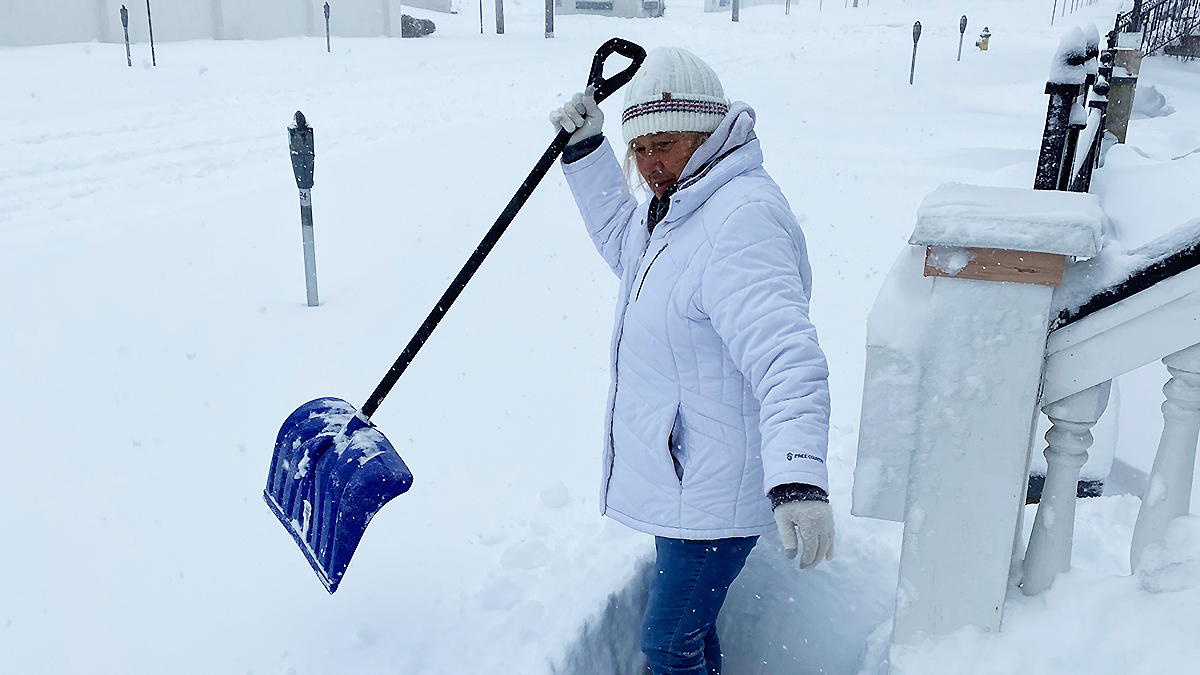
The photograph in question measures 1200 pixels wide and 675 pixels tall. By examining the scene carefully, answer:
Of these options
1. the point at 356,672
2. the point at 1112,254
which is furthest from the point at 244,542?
the point at 1112,254

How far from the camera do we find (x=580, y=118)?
2486 millimetres

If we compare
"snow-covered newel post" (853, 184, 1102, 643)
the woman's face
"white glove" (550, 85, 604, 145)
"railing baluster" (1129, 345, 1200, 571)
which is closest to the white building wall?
"white glove" (550, 85, 604, 145)

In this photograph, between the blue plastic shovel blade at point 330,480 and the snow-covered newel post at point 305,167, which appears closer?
the blue plastic shovel blade at point 330,480

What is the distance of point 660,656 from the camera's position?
205cm

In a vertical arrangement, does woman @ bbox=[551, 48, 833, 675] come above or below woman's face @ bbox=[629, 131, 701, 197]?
below

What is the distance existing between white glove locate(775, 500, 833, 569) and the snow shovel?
1.04 meters

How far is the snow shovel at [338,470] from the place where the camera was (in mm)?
2201

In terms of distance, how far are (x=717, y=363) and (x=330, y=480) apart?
113 centimetres

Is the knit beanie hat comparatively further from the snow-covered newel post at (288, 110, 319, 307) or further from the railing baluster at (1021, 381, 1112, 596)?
the snow-covered newel post at (288, 110, 319, 307)

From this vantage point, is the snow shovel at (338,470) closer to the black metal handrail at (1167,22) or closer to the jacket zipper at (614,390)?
the jacket zipper at (614,390)

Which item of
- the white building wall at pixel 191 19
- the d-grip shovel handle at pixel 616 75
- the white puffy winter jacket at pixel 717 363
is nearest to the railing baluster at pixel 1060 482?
the white puffy winter jacket at pixel 717 363

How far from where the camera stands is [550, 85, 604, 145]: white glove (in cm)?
247

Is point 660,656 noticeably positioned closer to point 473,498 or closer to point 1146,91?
point 473,498

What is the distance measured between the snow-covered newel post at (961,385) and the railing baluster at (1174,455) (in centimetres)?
25
